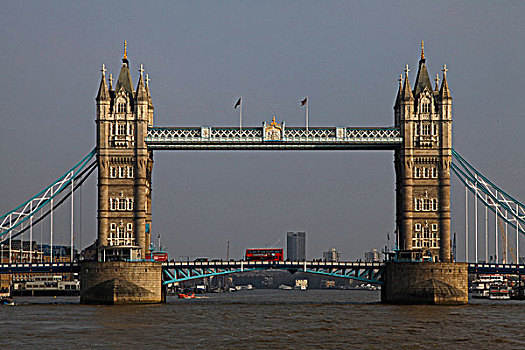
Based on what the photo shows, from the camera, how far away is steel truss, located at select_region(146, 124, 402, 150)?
133 meters

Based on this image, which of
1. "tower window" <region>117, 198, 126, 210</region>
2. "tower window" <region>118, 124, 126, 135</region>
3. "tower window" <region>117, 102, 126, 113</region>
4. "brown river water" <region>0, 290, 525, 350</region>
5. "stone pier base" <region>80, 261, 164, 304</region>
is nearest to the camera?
"brown river water" <region>0, 290, 525, 350</region>

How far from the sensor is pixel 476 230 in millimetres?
126188

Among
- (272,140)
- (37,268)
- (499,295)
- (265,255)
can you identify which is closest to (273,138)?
(272,140)

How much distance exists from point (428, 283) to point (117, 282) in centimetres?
4148

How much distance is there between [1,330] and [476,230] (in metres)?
67.6

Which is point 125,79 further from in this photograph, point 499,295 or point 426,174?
point 499,295

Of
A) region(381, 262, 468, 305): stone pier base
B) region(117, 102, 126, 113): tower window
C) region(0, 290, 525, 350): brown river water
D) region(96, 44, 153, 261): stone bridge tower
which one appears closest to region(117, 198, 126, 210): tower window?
region(96, 44, 153, 261): stone bridge tower

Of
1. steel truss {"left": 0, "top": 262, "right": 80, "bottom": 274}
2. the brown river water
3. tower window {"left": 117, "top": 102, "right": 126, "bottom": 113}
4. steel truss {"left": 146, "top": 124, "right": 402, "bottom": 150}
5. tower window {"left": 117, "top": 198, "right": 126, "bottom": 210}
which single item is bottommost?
the brown river water

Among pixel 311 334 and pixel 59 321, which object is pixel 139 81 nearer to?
pixel 59 321

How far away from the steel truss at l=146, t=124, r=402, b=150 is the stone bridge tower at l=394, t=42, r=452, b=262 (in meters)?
2.83

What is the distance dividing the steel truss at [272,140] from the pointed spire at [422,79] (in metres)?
7.01

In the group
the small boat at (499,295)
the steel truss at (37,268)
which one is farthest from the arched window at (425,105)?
the small boat at (499,295)

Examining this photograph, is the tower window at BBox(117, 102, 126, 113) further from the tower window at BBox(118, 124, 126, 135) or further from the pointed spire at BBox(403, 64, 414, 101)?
the pointed spire at BBox(403, 64, 414, 101)

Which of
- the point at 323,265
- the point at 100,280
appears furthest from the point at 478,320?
the point at 100,280
